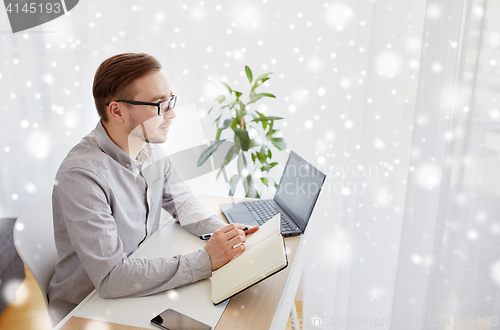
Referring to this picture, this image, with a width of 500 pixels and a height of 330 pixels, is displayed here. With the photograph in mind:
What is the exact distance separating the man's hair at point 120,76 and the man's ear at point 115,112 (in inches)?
0.7

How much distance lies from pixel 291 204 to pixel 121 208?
0.63m

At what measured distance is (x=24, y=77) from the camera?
6.57ft

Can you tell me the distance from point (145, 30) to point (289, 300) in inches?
64.2

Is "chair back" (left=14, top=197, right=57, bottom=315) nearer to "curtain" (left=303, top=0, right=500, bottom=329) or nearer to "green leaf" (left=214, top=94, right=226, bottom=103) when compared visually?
"green leaf" (left=214, top=94, right=226, bottom=103)

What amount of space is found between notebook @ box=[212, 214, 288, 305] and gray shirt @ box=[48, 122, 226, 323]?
74 millimetres

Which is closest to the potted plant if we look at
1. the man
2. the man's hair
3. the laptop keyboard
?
the laptop keyboard

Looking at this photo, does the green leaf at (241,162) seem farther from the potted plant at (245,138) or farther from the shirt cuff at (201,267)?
the shirt cuff at (201,267)

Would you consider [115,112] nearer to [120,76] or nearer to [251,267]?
[120,76]

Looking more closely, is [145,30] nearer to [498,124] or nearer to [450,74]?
[450,74]

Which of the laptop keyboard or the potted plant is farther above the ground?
the potted plant

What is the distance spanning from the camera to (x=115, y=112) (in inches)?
40.7

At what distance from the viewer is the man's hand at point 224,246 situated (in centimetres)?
90

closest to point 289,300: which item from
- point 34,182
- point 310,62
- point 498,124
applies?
point 498,124

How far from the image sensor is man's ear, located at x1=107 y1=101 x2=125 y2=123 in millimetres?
1021
